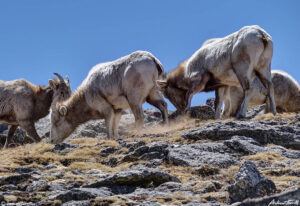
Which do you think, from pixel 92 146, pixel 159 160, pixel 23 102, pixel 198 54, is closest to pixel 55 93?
pixel 23 102

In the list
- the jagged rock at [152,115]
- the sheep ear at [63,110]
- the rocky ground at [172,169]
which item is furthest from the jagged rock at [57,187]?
the jagged rock at [152,115]

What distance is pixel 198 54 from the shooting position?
1841cm

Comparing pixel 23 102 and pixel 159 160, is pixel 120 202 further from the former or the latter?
pixel 23 102

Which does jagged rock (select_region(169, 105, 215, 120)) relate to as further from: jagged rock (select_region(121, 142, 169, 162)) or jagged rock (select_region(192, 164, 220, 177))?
jagged rock (select_region(192, 164, 220, 177))

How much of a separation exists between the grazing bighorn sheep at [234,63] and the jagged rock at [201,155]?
444cm

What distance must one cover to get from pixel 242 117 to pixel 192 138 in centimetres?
339

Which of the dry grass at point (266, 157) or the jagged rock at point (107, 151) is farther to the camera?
the jagged rock at point (107, 151)

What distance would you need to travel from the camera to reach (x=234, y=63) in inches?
647

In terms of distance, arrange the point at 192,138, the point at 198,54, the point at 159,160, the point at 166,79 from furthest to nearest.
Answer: the point at 166,79 → the point at 198,54 → the point at 192,138 → the point at 159,160

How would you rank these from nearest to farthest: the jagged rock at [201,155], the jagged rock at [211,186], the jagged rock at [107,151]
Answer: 1. the jagged rock at [211,186]
2. the jagged rock at [201,155]
3. the jagged rock at [107,151]

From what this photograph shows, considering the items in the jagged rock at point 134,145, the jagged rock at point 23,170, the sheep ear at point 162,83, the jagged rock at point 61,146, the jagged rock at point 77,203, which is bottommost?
the jagged rock at point 77,203

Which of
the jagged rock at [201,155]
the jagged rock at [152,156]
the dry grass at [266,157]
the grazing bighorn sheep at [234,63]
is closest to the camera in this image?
the jagged rock at [201,155]

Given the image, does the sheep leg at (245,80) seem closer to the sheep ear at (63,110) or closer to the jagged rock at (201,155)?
the jagged rock at (201,155)

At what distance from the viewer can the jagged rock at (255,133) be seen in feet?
40.5
